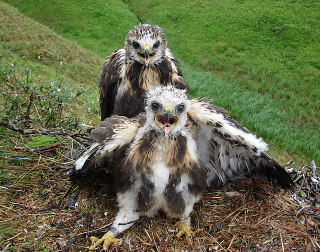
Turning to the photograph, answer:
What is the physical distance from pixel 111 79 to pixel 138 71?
0.51 m

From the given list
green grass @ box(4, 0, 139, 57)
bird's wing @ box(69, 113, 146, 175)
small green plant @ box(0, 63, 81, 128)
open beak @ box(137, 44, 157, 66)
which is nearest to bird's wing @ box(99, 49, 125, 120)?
open beak @ box(137, 44, 157, 66)

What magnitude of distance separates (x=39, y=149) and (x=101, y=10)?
21.0 meters

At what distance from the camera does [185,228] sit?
295 cm

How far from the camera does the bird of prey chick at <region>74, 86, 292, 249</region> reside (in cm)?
279

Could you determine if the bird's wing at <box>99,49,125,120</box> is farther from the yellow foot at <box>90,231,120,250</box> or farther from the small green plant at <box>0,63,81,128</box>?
the yellow foot at <box>90,231,120,250</box>

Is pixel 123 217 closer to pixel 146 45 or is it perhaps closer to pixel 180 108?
pixel 180 108

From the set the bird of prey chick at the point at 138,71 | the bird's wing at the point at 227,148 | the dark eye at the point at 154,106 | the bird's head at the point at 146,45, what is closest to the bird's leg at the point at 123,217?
the dark eye at the point at 154,106

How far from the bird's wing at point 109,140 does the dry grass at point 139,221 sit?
46cm

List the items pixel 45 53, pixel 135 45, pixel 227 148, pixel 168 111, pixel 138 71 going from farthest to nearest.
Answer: pixel 45 53
pixel 138 71
pixel 135 45
pixel 227 148
pixel 168 111

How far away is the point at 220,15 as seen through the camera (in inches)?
791

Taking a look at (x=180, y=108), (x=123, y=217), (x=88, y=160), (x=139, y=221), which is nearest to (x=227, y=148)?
(x=180, y=108)

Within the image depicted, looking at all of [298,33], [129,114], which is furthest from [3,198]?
[298,33]

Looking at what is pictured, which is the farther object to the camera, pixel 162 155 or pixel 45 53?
pixel 45 53

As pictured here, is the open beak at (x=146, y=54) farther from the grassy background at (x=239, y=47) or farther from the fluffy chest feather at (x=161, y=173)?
the grassy background at (x=239, y=47)
